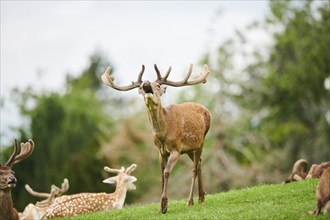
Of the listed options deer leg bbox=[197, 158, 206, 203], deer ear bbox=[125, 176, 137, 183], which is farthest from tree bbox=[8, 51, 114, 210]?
deer leg bbox=[197, 158, 206, 203]

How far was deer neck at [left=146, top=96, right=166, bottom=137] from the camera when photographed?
1227cm

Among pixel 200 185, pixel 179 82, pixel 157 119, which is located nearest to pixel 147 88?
pixel 157 119

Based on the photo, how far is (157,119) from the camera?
40.6 ft

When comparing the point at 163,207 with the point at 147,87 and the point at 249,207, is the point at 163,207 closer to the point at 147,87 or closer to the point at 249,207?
the point at 249,207

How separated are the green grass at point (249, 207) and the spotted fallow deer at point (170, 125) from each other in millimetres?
477

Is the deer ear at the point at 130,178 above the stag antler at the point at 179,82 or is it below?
below

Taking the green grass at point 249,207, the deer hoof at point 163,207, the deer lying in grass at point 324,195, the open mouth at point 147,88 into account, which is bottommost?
the green grass at point 249,207

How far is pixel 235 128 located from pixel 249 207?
85.2ft

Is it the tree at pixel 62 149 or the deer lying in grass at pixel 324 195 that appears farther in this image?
the tree at pixel 62 149

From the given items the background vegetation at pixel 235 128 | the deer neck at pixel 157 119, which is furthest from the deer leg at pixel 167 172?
the background vegetation at pixel 235 128

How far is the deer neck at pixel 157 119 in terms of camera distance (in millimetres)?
12266

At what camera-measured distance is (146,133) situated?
136 ft

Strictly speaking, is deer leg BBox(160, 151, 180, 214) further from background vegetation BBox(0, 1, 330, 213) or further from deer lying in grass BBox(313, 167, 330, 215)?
background vegetation BBox(0, 1, 330, 213)

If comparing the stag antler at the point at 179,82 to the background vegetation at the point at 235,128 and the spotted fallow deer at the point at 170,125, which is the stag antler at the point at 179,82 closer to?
the spotted fallow deer at the point at 170,125
